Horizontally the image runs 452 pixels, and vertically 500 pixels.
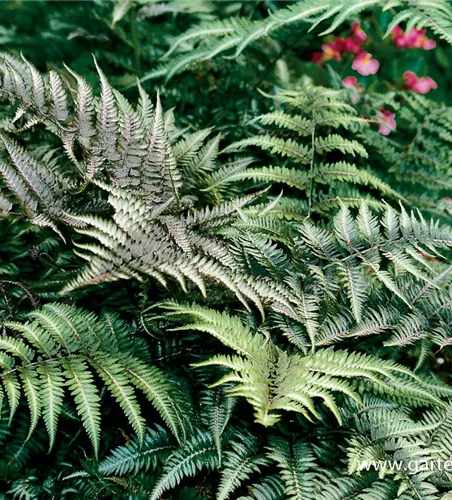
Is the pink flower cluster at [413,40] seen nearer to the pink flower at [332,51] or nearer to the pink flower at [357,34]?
the pink flower at [357,34]

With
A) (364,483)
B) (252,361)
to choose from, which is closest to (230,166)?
(252,361)

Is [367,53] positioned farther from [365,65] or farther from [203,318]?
[203,318]

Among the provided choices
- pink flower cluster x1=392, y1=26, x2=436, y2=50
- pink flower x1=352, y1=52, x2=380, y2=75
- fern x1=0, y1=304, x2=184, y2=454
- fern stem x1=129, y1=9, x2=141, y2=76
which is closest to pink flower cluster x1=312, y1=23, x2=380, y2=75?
pink flower x1=352, y1=52, x2=380, y2=75

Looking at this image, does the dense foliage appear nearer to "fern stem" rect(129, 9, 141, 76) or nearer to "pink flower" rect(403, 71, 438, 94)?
"fern stem" rect(129, 9, 141, 76)

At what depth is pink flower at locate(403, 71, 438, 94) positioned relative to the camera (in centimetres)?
321

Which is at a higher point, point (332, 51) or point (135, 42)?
point (135, 42)

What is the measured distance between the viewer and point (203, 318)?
4.94 feet

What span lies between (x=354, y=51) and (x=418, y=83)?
1.48ft

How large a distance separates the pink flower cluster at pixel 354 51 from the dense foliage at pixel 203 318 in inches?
46.0

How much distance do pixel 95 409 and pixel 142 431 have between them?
0.45ft

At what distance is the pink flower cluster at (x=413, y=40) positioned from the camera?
10.9ft

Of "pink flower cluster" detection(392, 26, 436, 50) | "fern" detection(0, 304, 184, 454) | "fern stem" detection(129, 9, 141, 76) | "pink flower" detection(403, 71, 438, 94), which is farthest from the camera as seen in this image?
"pink flower cluster" detection(392, 26, 436, 50)

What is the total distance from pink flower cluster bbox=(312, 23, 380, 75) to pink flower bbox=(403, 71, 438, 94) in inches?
8.0

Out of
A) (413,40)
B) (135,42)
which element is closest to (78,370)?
(135,42)
